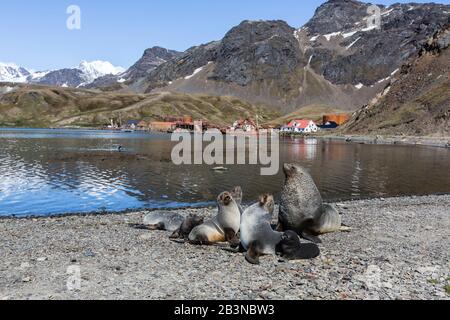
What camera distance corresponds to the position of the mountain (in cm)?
15300

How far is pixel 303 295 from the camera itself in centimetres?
1245

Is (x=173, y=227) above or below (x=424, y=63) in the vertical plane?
below

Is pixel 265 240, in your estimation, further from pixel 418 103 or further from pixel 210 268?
pixel 418 103

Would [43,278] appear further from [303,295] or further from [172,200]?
[172,200]

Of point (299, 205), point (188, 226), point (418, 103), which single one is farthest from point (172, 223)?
point (418, 103)

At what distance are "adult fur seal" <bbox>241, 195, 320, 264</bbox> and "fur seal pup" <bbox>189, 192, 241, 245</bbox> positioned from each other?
55.1 inches

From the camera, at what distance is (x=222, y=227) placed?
18750 mm

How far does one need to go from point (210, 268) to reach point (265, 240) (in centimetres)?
272

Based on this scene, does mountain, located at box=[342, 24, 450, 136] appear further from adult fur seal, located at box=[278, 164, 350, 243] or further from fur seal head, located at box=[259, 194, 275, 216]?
fur seal head, located at box=[259, 194, 275, 216]

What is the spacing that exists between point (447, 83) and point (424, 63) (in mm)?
29144

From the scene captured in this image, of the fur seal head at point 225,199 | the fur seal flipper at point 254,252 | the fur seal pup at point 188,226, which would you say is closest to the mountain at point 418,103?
the fur seal pup at point 188,226

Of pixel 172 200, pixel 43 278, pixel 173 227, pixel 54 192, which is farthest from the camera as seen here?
pixel 54 192

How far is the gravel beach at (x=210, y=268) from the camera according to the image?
12.7m

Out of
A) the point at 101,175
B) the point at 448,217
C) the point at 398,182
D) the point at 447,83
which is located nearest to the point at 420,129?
the point at 447,83
